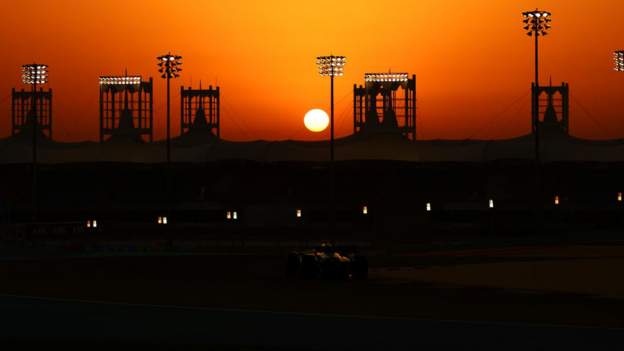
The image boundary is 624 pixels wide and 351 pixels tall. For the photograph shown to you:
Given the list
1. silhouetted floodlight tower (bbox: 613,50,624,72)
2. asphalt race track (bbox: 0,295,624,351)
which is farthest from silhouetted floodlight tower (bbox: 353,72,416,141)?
asphalt race track (bbox: 0,295,624,351)

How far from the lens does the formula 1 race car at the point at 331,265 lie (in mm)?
48781

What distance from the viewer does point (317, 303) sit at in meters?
36.2

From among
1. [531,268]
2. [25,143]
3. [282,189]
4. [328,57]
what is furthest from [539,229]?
[25,143]

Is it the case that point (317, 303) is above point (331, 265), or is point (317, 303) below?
below

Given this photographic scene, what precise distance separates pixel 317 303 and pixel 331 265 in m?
12.9

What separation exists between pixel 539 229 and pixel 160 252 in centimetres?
4041

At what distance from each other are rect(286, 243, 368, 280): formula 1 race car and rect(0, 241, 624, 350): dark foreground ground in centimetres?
77

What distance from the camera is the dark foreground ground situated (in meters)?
25.9

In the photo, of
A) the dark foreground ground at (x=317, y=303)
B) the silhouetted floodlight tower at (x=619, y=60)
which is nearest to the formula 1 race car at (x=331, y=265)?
the dark foreground ground at (x=317, y=303)

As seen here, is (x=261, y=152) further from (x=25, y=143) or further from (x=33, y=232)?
(x=33, y=232)

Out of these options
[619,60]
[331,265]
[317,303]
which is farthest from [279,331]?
[619,60]

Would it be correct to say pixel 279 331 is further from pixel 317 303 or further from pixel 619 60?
pixel 619 60

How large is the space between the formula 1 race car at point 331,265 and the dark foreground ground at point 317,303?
0.77 metres

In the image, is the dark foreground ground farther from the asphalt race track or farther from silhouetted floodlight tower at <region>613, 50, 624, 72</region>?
silhouetted floodlight tower at <region>613, 50, 624, 72</region>
